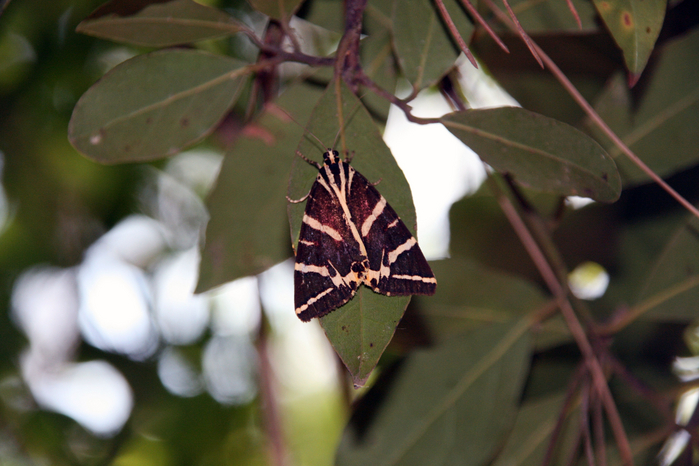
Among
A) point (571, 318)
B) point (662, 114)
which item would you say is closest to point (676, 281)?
point (571, 318)

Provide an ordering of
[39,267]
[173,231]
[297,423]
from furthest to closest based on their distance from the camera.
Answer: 1. [297,423]
2. [173,231]
3. [39,267]

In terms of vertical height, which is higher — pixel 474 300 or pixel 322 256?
pixel 322 256

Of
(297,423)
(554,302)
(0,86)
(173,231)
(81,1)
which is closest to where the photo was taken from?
(554,302)

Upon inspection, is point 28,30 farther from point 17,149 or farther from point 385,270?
point 385,270

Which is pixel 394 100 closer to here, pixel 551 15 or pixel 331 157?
pixel 331 157

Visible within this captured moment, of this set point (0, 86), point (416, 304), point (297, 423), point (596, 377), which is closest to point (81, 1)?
point (0, 86)

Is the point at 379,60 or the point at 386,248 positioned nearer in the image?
the point at 386,248

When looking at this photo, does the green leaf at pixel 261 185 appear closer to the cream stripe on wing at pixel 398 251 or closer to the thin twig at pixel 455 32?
the cream stripe on wing at pixel 398 251

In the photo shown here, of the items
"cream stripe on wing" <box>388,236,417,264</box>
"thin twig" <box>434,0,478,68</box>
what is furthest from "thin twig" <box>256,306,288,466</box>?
Result: "thin twig" <box>434,0,478,68</box>
